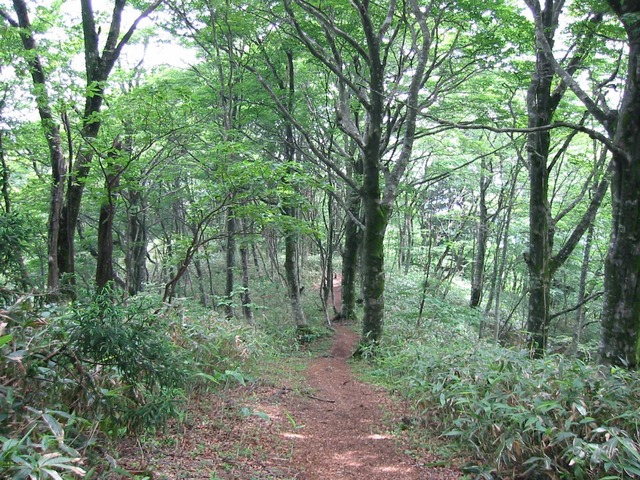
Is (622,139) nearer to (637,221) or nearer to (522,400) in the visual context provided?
(637,221)

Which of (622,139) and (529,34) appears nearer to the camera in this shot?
(622,139)

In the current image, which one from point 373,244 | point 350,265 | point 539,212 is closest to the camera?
point 539,212

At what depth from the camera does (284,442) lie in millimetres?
4512

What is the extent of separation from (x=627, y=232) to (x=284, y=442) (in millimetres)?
4706

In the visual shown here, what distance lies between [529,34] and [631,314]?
5.83 metres

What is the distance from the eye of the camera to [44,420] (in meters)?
2.59

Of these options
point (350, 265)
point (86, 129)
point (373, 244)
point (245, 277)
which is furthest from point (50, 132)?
point (350, 265)

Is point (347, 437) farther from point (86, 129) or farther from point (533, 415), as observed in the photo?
point (86, 129)

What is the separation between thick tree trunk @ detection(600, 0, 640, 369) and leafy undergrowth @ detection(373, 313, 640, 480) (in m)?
0.58

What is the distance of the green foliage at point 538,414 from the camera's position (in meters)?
3.46

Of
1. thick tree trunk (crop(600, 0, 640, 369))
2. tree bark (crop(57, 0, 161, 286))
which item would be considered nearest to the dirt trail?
thick tree trunk (crop(600, 0, 640, 369))

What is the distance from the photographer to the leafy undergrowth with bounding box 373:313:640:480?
3479 mm

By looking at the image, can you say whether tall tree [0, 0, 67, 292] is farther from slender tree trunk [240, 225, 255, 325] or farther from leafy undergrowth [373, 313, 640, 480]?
leafy undergrowth [373, 313, 640, 480]

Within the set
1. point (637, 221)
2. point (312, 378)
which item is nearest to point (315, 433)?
point (312, 378)
